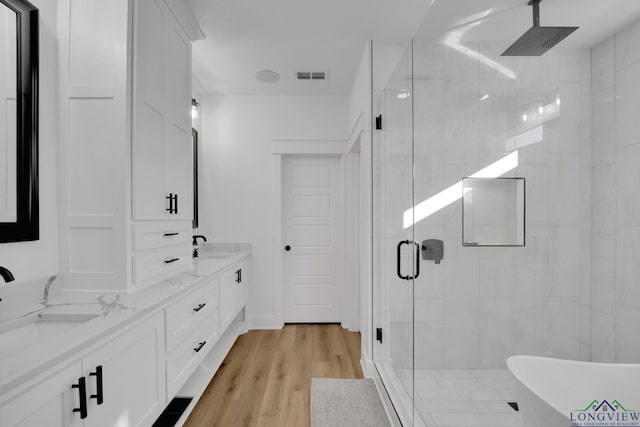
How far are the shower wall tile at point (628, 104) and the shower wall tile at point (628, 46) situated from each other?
1 cm

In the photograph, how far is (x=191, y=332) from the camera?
1.76 meters

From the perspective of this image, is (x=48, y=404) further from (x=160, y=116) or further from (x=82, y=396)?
(x=160, y=116)

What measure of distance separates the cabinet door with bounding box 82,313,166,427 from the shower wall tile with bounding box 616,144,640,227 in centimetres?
145

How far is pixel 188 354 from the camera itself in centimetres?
172

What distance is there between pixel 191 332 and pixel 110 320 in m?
0.74

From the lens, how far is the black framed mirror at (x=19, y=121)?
1188 millimetres

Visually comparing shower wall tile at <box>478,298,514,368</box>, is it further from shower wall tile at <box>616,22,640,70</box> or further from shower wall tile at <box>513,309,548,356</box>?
shower wall tile at <box>616,22,640,70</box>

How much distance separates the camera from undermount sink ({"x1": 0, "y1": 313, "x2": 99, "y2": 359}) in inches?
40.3

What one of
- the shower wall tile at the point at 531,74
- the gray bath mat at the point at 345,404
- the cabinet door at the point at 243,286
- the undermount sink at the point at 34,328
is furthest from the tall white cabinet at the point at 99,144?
the shower wall tile at the point at 531,74

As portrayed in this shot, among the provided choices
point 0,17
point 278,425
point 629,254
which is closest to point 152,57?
point 0,17

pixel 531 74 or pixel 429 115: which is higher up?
pixel 429 115

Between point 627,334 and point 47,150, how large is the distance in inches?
82.4

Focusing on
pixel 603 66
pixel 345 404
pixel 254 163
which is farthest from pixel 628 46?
pixel 254 163

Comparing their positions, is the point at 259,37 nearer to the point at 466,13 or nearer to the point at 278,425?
the point at 466,13
